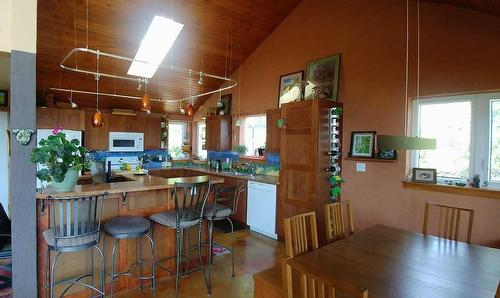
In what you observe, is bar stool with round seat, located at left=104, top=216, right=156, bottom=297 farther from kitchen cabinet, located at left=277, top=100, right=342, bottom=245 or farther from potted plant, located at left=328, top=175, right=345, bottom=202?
potted plant, located at left=328, top=175, right=345, bottom=202

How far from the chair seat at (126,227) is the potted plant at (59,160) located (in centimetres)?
48

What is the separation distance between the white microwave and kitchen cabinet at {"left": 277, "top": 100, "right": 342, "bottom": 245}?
3.70 m

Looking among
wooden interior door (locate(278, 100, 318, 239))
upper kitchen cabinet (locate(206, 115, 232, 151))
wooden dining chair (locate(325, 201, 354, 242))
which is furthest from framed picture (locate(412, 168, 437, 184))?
upper kitchen cabinet (locate(206, 115, 232, 151))

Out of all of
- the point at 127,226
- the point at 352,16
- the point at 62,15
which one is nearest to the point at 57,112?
the point at 62,15

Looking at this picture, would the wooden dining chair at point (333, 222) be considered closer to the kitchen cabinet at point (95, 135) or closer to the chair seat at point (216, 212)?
the chair seat at point (216, 212)

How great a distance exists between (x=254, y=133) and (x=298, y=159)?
1.88 m

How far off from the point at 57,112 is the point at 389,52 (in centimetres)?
564

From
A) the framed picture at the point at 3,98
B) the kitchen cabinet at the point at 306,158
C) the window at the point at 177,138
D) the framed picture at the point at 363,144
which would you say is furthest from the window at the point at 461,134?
the framed picture at the point at 3,98

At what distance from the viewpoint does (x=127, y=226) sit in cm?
229

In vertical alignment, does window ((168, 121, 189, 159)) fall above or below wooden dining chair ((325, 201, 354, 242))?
above

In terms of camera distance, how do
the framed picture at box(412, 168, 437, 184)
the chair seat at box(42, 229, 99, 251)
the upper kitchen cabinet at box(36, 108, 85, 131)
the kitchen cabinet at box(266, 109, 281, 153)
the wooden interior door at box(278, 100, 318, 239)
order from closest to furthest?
the chair seat at box(42, 229, 99, 251)
the framed picture at box(412, 168, 437, 184)
the wooden interior door at box(278, 100, 318, 239)
the kitchen cabinet at box(266, 109, 281, 153)
the upper kitchen cabinet at box(36, 108, 85, 131)

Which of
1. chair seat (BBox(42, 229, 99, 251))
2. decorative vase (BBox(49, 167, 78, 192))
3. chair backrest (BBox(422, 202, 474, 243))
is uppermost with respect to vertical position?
decorative vase (BBox(49, 167, 78, 192))

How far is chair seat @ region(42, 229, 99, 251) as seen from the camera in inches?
78.0

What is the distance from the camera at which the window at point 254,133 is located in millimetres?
5270
